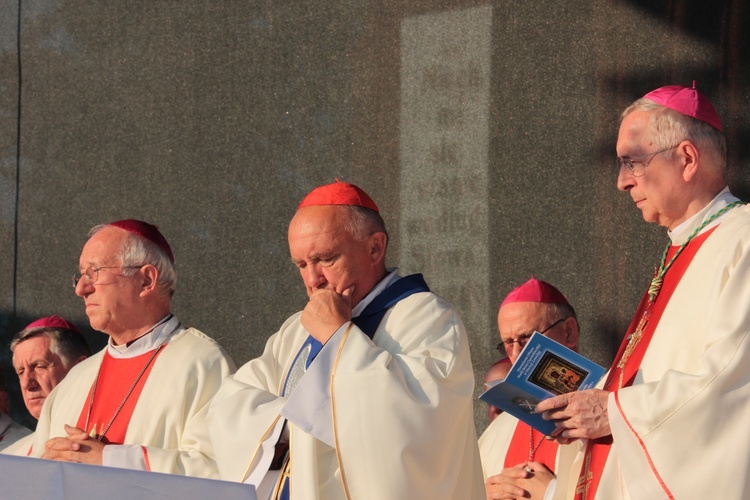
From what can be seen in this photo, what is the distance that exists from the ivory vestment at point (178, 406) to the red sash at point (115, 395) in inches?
1.7

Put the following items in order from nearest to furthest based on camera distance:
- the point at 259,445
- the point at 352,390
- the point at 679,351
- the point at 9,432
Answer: the point at 679,351 < the point at 352,390 < the point at 259,445 < the point at 9,432

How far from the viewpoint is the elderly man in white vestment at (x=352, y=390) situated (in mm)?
3686

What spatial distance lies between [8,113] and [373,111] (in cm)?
292

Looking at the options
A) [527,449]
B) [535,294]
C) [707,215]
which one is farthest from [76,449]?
[707,215]

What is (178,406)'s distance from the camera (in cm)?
479

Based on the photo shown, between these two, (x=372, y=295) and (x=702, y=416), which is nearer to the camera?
(x=702, y=416)

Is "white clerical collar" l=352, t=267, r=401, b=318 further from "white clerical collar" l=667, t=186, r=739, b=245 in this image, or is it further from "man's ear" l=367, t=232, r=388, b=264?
"white clerical collar" l=667, t=186, r=739, b=245

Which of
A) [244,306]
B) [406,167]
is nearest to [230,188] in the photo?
[244,306]

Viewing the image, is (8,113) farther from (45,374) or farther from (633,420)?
(633,420)

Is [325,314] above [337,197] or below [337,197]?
below

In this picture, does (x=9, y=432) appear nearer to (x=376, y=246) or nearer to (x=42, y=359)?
(x=42, y=359)

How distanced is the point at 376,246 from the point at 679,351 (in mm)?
1161

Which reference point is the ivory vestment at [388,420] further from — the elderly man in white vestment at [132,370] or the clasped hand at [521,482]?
the elderly man in white vestment at [132,370]

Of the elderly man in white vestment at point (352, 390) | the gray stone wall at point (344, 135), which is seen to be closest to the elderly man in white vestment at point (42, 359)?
the gray stone wall at point (344, 135)
